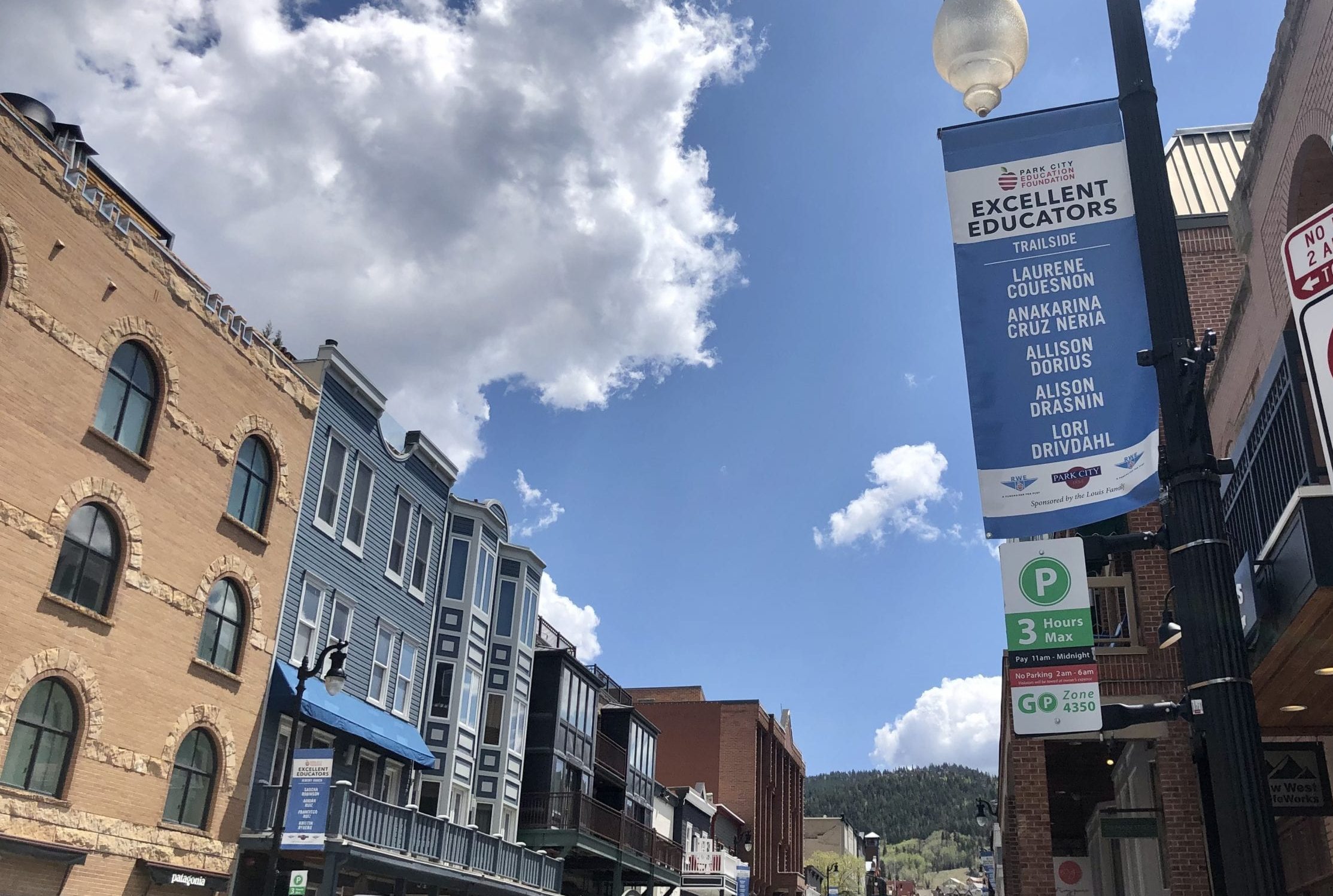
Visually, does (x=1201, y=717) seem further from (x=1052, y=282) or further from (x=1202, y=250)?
(x=1202, y=250)

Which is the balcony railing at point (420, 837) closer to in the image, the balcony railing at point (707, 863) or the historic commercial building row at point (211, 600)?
the historic commercial building row at point (211, 600)

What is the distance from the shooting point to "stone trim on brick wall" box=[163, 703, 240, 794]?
65.7 ft

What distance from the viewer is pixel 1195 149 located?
70.8 ft

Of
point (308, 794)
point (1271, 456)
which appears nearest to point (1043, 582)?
point (1271, 456)

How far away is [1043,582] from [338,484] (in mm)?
20721

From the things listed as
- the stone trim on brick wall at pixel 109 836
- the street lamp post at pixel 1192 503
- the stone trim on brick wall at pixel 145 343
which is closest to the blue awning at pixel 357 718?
the stone trim on brick wall at pixel 109 836

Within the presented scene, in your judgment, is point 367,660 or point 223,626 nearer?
point 223,626

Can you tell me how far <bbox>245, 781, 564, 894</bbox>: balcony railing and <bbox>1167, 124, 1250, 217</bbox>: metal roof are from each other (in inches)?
790

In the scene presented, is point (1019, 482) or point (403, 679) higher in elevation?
point (403, 679)

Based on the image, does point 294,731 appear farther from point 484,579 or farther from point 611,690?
point 611,690

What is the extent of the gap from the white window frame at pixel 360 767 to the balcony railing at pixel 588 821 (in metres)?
8.46

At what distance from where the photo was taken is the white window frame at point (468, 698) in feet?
102

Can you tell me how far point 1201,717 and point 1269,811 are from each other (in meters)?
0.52

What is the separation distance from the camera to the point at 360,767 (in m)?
26.4
